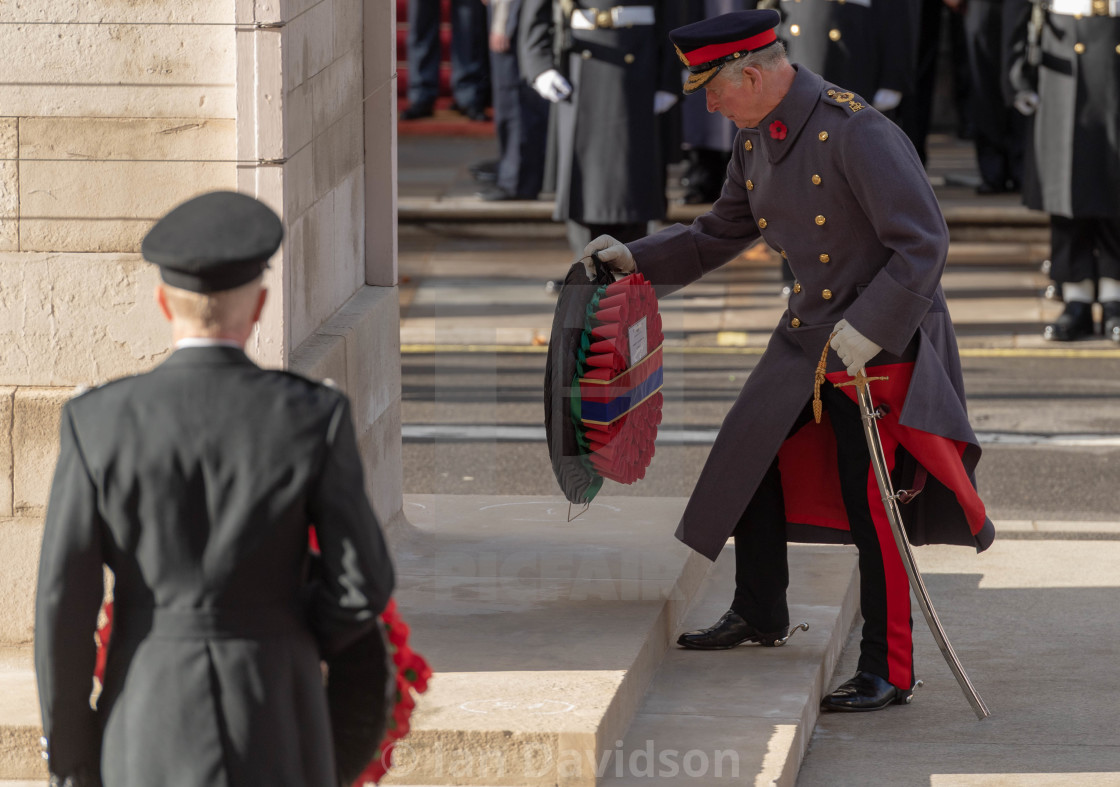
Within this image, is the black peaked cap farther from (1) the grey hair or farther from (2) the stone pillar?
(1) the grey hair

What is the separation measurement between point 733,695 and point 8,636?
5.57 ft

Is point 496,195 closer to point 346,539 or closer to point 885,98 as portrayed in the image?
point 885,98

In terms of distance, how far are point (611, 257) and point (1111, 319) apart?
5118 mm

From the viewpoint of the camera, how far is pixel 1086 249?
30.6 ft

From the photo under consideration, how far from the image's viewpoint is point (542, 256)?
11.6 m

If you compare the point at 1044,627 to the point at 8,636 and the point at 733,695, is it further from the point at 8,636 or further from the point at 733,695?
the point at 8,636

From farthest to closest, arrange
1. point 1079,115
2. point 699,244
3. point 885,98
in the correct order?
point 885,98 < point 1079,115 < point 699,244

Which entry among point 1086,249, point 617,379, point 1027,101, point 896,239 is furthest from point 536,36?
point 896,239

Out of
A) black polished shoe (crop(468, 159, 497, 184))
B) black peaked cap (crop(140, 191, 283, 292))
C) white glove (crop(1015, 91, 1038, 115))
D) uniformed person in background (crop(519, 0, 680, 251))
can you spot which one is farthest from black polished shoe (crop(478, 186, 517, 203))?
black peaked cap (crop(140, 191, 283, 292))

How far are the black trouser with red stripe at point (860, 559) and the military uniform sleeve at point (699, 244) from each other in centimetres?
56

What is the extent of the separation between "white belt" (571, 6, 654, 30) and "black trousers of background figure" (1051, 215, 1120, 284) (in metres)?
2.27

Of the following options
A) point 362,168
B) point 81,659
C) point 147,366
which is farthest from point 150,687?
point 362,168

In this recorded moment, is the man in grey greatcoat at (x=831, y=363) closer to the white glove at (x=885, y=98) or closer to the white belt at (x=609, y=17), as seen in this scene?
the white belt at (x=609, y=17)

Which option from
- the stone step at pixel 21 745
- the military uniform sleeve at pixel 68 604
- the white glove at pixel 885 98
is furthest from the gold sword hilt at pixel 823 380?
the white glove at pixel 885 98
